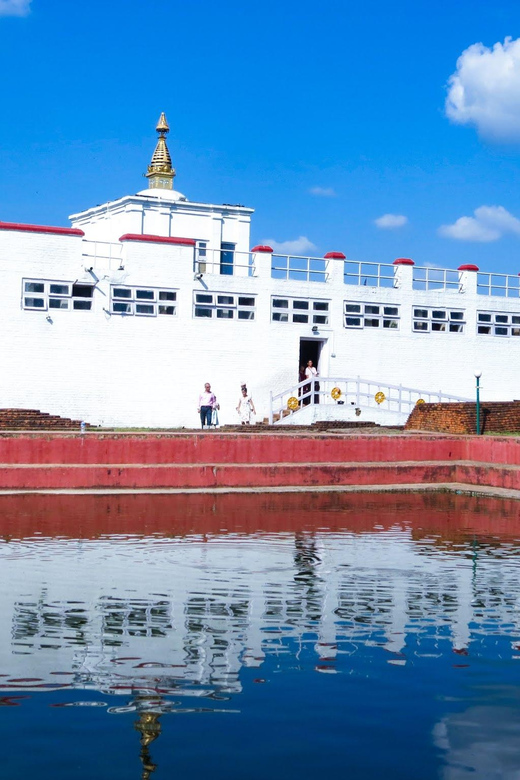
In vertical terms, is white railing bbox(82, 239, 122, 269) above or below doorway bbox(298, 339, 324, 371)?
above

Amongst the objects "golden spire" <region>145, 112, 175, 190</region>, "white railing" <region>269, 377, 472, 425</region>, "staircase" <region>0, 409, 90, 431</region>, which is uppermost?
"golden spire" <region>145, 112, 175, 190</region>

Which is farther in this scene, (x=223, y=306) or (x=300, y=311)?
(x=300, y=311)

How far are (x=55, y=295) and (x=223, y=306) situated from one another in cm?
547

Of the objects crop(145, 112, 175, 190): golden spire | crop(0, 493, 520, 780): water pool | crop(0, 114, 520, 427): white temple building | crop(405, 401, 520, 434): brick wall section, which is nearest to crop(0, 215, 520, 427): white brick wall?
crop(0, 114, 520, 427): white temple building

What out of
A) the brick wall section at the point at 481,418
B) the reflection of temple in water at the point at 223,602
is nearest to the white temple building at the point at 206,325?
the brick wall section at the point at 481,418

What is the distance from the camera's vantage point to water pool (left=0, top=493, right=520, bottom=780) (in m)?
5.69

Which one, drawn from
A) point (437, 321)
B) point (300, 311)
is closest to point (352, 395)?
point (300, 311)

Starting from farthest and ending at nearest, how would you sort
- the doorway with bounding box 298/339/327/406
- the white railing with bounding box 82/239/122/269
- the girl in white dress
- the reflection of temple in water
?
1. the doorway with bounding box 298/339/327/406
2. the white railing with bounding box 82/239/122/269
3. the girl in white dress
4. the reflection of temple in water

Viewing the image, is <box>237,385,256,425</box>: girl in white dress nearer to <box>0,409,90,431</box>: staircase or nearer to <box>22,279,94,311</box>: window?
<box>0,409,90,431</box>: staircase

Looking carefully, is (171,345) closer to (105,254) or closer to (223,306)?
(223,306)

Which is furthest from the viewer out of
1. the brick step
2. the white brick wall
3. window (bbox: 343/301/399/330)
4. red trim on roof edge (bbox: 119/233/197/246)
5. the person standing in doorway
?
window (bbox: 343/301/399/330)

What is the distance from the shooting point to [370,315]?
3594 centimetres

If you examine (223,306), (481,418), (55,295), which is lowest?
(481,418)

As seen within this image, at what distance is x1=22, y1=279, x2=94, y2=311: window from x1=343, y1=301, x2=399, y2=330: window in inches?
361
